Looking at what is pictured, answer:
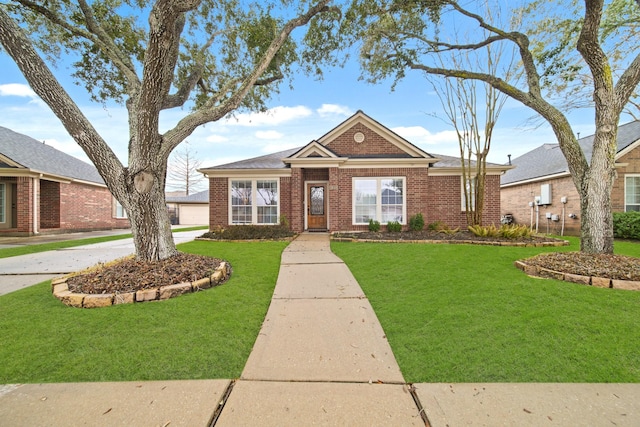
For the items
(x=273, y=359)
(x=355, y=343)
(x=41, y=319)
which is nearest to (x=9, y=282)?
(x=41, y=319)

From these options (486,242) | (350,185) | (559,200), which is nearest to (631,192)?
(559,200)

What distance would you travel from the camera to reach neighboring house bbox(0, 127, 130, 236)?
1308 centimetres

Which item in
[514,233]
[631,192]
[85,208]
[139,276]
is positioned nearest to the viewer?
[139,276]

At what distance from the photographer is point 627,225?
34.8ft

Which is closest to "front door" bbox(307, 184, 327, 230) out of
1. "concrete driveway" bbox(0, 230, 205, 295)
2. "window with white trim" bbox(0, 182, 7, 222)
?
"concrete driveway" bbox(0, 230, 205, 295)

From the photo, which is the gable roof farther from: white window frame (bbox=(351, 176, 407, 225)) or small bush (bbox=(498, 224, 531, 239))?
small bush (bbox=(498, 224, 531, 239))

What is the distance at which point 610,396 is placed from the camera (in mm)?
2137

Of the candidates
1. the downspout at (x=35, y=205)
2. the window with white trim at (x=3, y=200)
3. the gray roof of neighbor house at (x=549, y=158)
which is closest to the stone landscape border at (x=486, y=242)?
the gray roof of neighbor house at (x=549, y=158)

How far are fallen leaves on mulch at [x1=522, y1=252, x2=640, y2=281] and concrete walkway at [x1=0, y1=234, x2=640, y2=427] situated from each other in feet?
10.2

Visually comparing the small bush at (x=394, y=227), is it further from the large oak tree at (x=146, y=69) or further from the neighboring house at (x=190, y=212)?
the neighboring house at (x=190, y=212)

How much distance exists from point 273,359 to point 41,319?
3049mm

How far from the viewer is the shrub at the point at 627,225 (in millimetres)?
10421

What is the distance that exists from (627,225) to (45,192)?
26982 mm

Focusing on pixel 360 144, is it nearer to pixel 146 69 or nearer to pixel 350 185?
pixel 350 185
